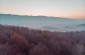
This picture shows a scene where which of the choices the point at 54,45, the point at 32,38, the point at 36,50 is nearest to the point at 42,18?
the point at 32,38

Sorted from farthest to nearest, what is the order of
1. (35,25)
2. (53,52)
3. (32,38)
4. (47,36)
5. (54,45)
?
1. (35,25)
2. (47,36)
3. (32,38)
4. (54,45)
5. (53,52)

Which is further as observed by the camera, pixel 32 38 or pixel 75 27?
pixel 75 27

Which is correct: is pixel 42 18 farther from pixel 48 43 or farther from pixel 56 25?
pixel 48 43

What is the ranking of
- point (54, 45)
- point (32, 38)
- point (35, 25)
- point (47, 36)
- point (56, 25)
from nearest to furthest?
point (54, 45) < point (32, 38) < point (47, 36) < point (56, 25) < point (35, 25)

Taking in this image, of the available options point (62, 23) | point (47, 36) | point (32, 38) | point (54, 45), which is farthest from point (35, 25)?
point (54, 45)

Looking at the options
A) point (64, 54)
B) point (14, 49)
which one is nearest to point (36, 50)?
point (14, 49)

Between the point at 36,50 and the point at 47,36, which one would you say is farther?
the point at 47,36

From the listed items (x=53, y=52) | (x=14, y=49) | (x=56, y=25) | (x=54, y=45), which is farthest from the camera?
(x=56, y=25)

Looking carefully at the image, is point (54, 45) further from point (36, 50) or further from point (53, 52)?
point (36, 50)

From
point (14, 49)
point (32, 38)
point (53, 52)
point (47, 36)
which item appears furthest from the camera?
point (47, 36)
